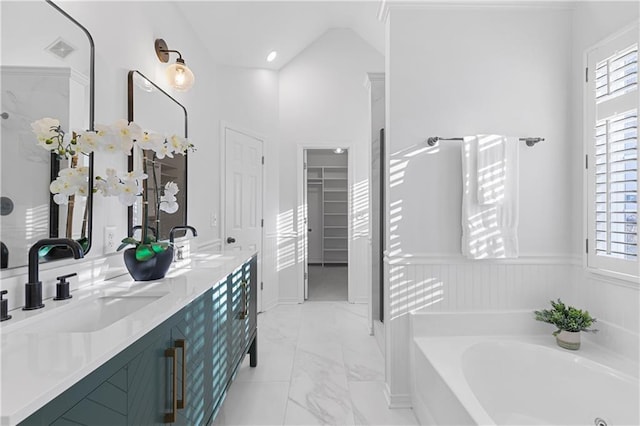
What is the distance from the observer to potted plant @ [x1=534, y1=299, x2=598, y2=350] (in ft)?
6.12

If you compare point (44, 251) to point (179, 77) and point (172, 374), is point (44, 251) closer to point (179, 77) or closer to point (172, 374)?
point (172, 374)

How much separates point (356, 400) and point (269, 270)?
221 cm

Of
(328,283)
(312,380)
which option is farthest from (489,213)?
(328,283)

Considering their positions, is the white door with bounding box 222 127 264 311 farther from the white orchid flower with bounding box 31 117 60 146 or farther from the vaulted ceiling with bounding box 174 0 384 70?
the white orchid flower with bounding box 31 117 60 146

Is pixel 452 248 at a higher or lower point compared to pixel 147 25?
lower

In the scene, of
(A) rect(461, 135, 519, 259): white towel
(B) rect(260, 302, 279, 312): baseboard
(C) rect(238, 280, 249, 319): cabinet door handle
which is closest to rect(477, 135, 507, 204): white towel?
(A) rect(461, 135, 519, 259): white towel

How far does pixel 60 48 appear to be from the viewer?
4.31ft

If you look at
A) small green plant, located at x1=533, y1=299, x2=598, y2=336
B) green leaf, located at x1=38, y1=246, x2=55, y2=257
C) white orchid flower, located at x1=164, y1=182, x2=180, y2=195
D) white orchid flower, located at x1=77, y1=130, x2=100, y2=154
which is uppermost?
white orchid flower, located at x1=77, y1=130, x2=100, y2=154

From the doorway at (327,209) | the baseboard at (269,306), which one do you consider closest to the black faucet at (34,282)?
the baseboard at (269,306)

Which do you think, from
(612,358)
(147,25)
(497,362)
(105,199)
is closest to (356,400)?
(497,362)

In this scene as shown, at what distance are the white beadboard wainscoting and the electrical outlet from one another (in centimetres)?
158

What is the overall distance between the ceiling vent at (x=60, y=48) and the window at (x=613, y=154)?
265 cm

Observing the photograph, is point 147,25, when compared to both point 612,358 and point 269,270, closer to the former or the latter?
point 269,270

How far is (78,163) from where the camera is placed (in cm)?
140
